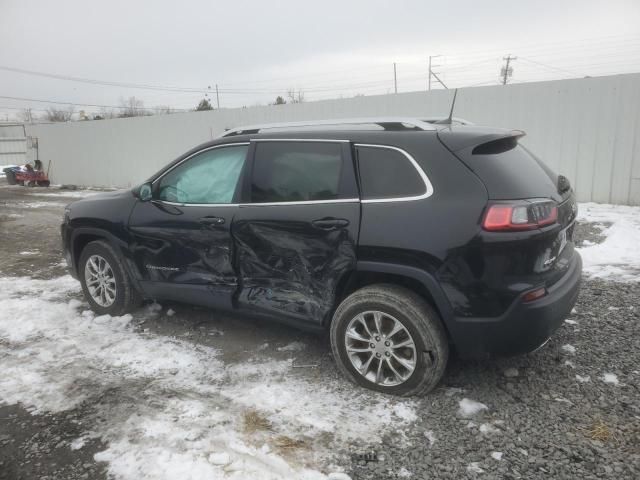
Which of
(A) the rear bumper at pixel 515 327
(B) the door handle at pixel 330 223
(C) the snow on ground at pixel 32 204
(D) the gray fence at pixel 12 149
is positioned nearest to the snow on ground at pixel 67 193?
(C) the snow on ground at pixel 32 204

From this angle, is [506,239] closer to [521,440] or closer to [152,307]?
[521,440]

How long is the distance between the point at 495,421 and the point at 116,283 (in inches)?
136

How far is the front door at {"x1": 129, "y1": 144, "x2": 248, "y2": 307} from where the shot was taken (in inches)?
149

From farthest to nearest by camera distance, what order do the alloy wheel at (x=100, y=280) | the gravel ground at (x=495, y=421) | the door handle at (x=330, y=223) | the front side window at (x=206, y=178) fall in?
1. the alloy wheel at (x=100, y=280)
2. the front side window at (x=206, y=178)
3. the door handle at (x=330, y=223)
4. the gravel ground at (x=495, y=421)

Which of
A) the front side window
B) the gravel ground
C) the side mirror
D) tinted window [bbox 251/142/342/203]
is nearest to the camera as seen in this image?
the gravel ground

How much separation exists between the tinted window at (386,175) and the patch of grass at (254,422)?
59.9 inches

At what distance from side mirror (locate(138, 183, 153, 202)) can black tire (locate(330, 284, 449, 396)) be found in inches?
83.4

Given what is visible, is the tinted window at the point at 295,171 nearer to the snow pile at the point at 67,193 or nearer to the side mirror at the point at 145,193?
the side mirror at the point at 145,193

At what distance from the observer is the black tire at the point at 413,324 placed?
9.69ft

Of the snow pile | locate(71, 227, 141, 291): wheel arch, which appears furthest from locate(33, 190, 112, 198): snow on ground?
locate(71, 227, 141, 291): wheel arch

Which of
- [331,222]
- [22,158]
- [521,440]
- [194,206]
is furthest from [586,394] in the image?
[22,158]

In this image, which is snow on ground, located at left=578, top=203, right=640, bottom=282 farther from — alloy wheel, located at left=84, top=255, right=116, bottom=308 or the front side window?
alloy wheel, located at left=84, top=255, right=116, bottom=308

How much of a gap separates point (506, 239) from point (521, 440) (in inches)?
44.2

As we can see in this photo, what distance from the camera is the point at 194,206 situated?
13.0 feet
